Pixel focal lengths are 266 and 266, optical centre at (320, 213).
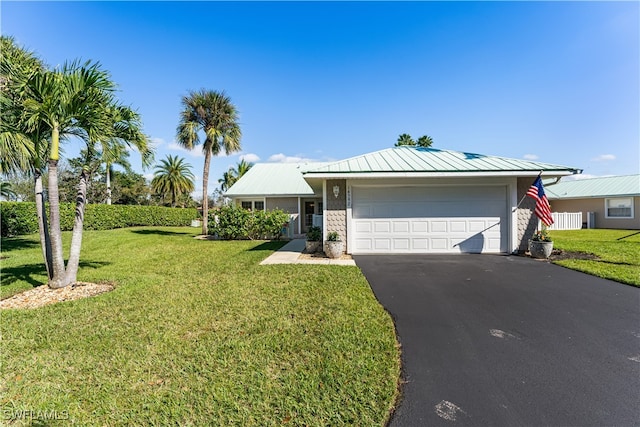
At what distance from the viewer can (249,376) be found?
2.61 metres

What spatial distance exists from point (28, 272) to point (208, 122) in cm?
1163

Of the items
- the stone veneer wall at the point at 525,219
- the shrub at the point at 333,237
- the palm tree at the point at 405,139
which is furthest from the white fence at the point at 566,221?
the shrub at the point at 333,237

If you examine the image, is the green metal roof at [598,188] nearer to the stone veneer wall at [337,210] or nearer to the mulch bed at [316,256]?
the stone veneer wall at [337,210]

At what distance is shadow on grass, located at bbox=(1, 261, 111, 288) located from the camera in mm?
6166

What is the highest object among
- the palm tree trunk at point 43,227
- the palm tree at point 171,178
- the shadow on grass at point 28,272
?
the palm tree at point 171,178

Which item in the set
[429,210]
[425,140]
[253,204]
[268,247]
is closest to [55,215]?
[268,247]

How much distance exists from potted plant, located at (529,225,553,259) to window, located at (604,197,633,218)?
15814 millimetres

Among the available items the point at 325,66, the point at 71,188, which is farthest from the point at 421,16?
the point at 71,188

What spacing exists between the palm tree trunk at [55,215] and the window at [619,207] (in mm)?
27951

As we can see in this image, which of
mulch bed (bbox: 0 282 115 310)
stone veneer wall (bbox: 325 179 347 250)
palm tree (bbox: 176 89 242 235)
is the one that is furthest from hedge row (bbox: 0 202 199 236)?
stone veneer wall (bbox: 325 179 347 250)

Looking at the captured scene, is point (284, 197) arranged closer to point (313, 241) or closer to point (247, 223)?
point (247, 223)

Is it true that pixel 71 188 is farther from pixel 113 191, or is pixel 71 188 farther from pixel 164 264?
pixel 164 264

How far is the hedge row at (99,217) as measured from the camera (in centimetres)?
1459

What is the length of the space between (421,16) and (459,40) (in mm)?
1681
